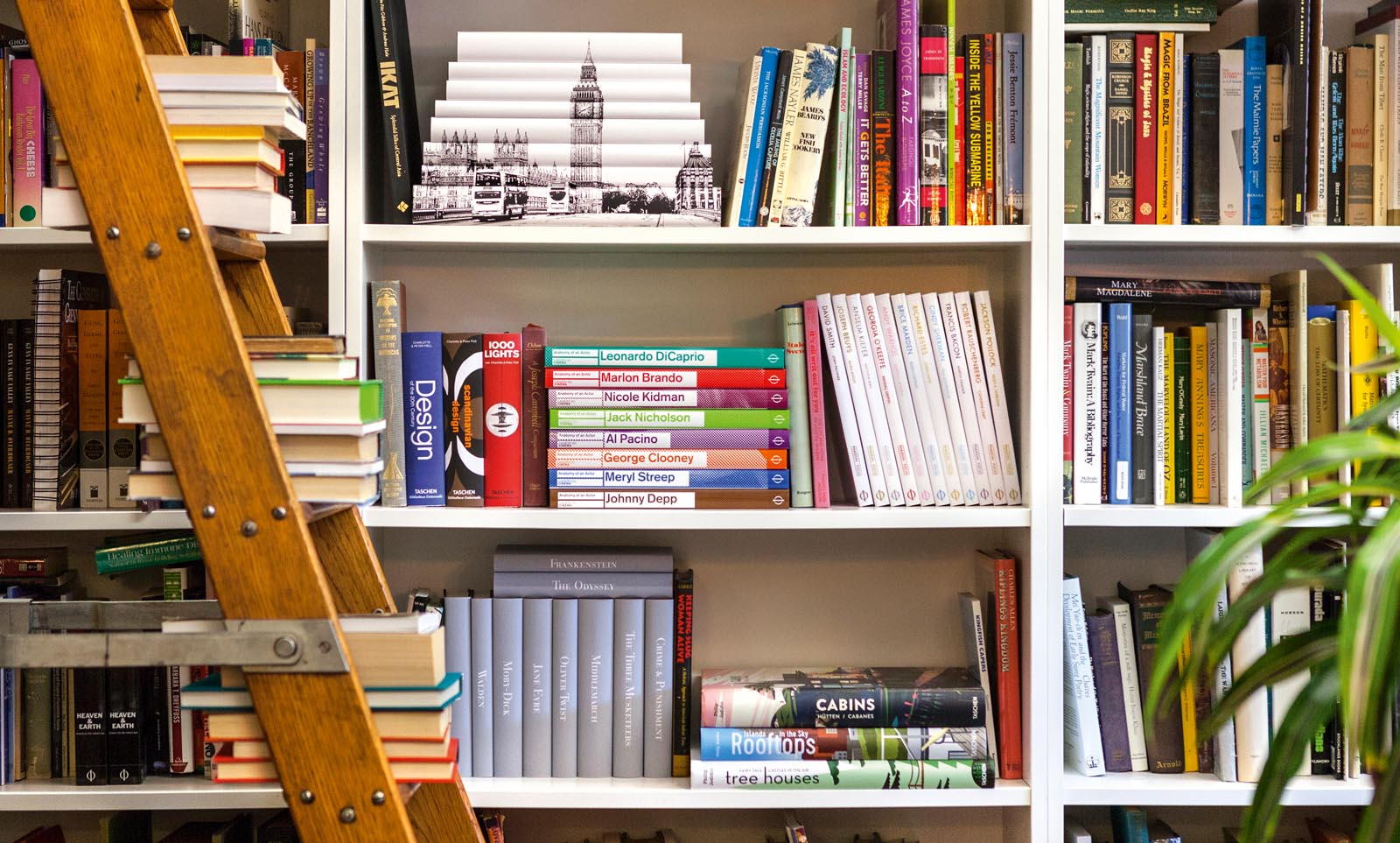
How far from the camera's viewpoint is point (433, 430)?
151cm

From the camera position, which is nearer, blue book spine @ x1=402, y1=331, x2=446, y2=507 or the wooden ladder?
the wooden ladder

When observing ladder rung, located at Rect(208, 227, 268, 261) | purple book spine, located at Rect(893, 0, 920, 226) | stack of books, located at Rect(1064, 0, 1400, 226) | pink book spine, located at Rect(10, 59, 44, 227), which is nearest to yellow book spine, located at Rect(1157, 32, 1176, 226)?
stack of books, located at Rect(1064, 0, 1400, 226)

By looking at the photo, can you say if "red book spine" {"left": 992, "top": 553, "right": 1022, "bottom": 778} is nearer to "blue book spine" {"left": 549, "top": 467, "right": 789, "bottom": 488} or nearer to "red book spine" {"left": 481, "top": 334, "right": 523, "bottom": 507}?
"blue book spine" {"left": 549, "top": 467, "right": 789, "bottom": 488}

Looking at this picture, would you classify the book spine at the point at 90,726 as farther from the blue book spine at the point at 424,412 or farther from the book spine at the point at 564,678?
the book spine at the point at 564,678

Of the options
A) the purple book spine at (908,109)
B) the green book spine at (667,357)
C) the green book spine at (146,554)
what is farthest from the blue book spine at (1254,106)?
the green book spine at (146,554)

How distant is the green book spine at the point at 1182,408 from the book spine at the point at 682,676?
0.70m

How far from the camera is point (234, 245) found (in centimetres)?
97

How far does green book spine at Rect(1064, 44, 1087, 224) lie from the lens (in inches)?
58.6

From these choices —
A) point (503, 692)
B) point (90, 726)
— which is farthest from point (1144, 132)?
point (90, 726)

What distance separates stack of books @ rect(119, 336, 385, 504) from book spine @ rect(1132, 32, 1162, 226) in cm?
109

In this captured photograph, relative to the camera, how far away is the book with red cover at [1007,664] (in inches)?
60.5

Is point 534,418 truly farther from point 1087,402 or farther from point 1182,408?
point 1182,408

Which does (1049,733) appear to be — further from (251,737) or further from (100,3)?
(100,3)

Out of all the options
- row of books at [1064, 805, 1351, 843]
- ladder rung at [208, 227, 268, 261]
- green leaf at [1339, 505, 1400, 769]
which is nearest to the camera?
green leaf at [1339, 505, 1400, 769]
